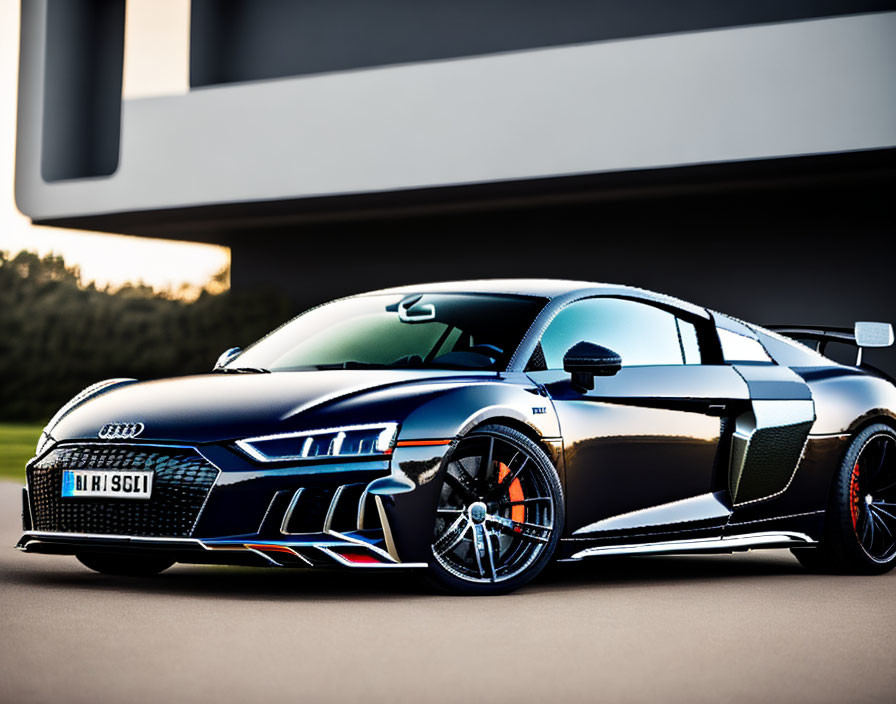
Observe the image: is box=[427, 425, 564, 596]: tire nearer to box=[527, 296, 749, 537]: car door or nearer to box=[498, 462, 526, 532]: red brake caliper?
box=[498, 462, 526, 532]: red brake caliper

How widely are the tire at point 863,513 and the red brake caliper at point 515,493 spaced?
2.14 meters

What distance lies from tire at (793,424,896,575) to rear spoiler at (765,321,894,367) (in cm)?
46

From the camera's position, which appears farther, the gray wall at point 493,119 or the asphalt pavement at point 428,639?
the gray wall at point 493,119

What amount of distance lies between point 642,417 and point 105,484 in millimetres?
2436

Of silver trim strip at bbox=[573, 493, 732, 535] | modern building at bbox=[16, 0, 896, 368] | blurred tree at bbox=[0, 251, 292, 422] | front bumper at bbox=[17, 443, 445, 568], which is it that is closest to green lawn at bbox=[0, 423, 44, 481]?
blurred tree at bbox=[0, 251, 292, 422]

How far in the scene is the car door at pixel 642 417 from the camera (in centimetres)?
727

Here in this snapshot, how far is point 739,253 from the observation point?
2866 cm

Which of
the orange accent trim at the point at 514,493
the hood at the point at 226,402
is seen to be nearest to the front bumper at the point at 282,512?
the hood at the point at 226,402

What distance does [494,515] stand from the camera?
6922 mm

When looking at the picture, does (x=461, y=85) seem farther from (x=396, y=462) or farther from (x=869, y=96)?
(x=396, y=462)

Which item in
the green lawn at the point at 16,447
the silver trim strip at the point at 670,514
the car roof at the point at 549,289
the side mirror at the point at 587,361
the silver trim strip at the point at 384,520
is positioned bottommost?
the green lawn at the point at 16,447

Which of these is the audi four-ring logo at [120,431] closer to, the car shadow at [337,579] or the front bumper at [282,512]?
the front bumper at [282,512]

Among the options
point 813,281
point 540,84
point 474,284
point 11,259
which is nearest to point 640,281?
point 813,281

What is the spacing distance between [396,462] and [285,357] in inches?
62.1
